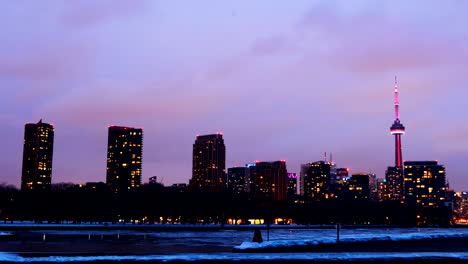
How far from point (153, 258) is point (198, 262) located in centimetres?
334

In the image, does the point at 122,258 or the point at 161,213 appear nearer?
the point at 122,258

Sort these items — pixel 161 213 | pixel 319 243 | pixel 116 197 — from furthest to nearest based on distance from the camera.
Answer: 1. pixel 116 197
2. pixel 161 213
3. pixel 319 243

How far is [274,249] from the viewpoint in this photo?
4078 centimetres

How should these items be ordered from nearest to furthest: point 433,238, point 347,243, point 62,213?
point 347,243 → point 433,238 → point 62,213

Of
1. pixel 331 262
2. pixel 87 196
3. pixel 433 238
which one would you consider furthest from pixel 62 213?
pixel 331 262

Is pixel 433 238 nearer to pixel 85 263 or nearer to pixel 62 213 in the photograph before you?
pixel 85 263

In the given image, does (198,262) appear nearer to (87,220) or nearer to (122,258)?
(122,258)

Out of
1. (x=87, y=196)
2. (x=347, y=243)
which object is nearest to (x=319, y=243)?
(x=347, y=243)

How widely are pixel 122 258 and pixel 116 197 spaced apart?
168816mm

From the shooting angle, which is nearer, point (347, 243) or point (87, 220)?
point (347, 243)

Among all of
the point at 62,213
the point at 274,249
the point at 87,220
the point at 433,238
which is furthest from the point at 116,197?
the point at 274,249

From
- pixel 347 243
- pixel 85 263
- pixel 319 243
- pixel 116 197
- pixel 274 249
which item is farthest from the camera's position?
pixel 116 197

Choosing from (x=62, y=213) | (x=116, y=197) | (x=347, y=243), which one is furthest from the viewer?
(x=116, y=197)

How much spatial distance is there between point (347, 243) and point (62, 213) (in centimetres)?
13176
